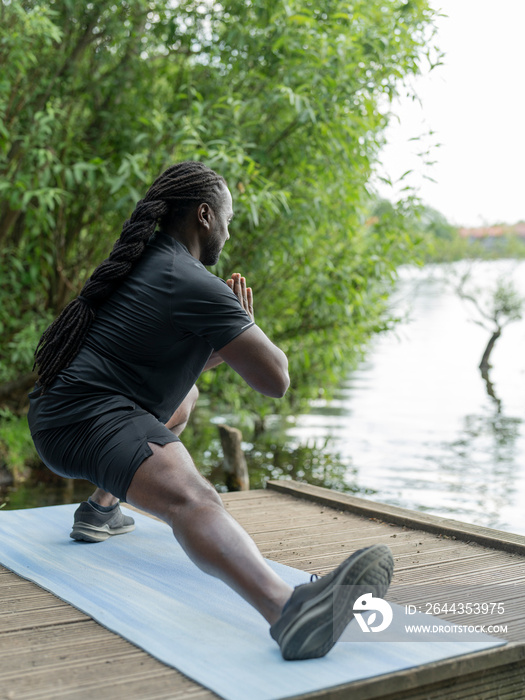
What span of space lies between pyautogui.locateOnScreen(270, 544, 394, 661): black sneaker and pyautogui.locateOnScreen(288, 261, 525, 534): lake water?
5.26 meters

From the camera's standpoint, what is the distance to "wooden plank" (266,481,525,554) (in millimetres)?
3043

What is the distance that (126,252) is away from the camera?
244 centimetres

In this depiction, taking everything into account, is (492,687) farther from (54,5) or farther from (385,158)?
(54,5)

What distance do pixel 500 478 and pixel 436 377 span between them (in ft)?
34.6

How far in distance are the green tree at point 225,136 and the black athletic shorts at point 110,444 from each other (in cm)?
309

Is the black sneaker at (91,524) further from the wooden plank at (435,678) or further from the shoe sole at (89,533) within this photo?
the wooden plank at (435,678)

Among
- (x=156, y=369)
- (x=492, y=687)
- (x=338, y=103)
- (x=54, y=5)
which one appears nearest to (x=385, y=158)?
(x=338, y=103)

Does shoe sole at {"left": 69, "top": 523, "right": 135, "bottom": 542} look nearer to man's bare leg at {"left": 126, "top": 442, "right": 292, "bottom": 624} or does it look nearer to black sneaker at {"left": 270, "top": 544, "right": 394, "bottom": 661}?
man's bare leg at {"left": 126, "top": 442, "right": 292, "bottom": 624}

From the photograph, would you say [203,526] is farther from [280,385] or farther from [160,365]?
[160,365]

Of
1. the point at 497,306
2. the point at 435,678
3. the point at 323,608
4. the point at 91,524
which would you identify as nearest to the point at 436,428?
the point at 91,524

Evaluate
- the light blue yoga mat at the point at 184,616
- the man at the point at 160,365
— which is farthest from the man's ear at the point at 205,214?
the light blue yoga mat at the point at 184,616

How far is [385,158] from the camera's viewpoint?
608 centimetres

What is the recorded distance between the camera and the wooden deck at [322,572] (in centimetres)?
174

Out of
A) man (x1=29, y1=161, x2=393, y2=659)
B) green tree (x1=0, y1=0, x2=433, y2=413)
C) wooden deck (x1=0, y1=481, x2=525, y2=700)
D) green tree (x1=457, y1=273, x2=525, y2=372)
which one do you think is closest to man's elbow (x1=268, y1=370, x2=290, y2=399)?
man (x1=29, y1=161, x2=393, y2=659)
